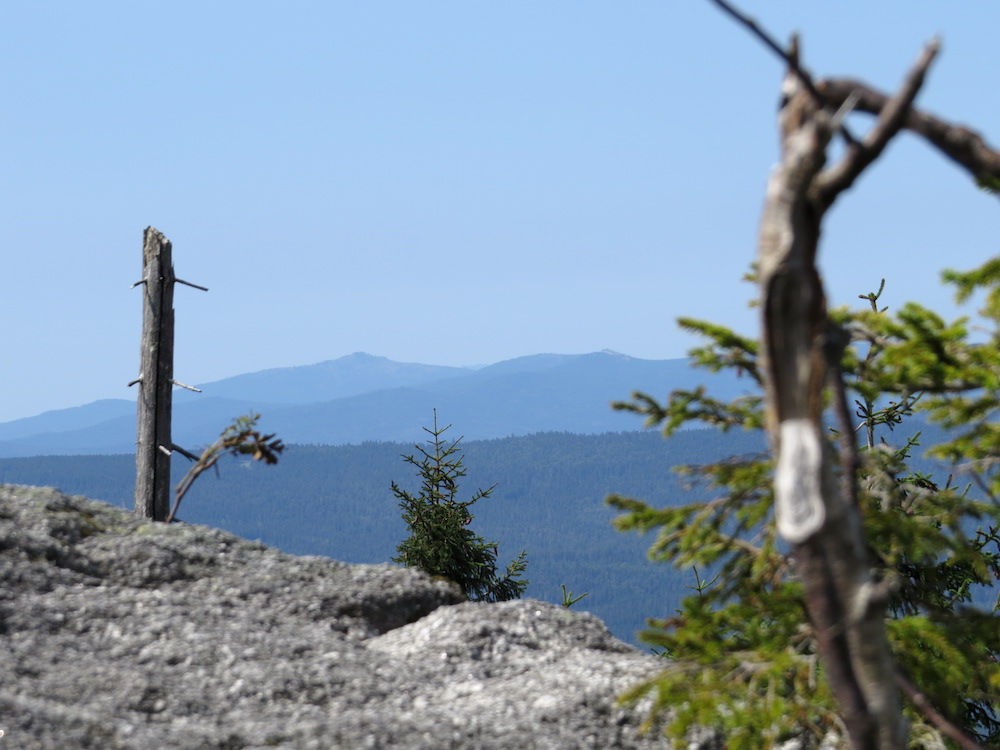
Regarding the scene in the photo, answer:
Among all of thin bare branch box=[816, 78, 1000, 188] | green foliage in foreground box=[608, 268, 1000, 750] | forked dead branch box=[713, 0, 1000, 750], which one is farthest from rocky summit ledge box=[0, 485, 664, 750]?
→ thin bare branch box=[816, 78, 1000, 188]

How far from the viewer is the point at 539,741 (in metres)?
6.05

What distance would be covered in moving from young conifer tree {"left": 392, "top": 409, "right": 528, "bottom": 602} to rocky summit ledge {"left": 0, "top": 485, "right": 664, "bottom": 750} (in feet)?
32.0

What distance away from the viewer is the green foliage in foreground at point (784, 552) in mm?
5230

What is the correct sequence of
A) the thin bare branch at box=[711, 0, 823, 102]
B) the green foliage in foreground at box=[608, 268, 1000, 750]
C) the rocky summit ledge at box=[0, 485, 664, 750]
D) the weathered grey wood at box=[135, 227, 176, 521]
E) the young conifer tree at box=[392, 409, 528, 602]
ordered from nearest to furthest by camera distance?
the thin bare branch at box=[711, 0, 823, 102] < the green foliage in foreground at box=[608, 268, 1000, 750] < the rocky summit ledge at box=[0, 485, 664, 750] < the weathered grey wood at box=[135, 227, 176, 521] < the young conifer tree at box=[392, 409, 528, 602]

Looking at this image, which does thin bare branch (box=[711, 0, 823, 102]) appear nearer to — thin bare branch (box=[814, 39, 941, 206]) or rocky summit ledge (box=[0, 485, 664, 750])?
thin bare branch (box=[814, 39, 941, 206])

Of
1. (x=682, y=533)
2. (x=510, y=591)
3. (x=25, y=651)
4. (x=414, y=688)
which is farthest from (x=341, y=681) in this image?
(x=510, y=591)

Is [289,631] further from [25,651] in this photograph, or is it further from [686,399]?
[686,399]

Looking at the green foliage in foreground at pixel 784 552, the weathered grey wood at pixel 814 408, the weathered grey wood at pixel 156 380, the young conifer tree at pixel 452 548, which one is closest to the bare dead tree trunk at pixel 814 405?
the weathered grey wood at pixel 814 408

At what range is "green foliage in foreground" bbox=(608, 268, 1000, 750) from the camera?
523 cm

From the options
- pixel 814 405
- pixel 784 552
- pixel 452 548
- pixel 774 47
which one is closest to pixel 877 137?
pixel 774 47

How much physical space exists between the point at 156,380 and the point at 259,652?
32.3 ft

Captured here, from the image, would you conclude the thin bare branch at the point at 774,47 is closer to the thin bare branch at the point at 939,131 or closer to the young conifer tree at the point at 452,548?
the thin bare branch at the point at 939,131

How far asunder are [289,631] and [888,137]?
5.80m

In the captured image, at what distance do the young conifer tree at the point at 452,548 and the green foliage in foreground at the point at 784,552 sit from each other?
1310 centimetres
